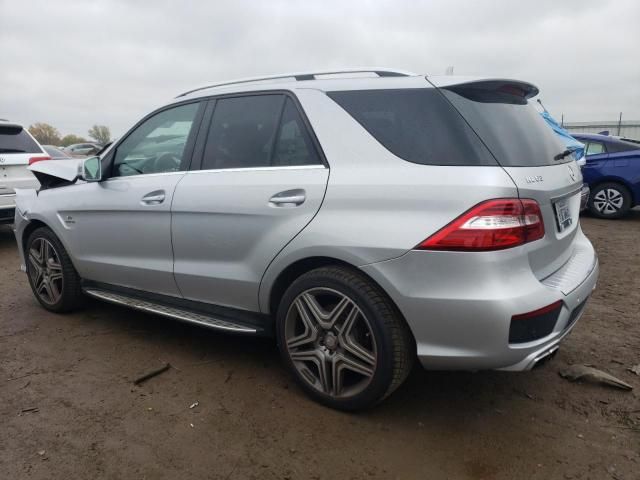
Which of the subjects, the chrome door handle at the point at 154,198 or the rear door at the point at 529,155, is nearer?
the rear door at the point at 529,155

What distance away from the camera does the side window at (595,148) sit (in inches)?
351

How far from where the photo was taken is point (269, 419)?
260 cm

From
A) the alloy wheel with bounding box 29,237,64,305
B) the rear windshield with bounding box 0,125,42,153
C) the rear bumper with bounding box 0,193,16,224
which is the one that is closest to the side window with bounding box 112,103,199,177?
the alloy wheel with bounding box 29,237,64,305

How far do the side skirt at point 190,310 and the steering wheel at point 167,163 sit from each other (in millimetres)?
841

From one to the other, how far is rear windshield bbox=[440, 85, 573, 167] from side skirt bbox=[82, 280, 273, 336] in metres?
1.51

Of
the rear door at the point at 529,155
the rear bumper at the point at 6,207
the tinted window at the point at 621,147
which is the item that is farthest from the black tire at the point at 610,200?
the rear bumper at the point at 6,207

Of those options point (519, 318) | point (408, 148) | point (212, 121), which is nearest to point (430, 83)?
point (408, 148)

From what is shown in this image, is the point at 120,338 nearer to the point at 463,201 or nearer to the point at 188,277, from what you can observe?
the point at 188,277

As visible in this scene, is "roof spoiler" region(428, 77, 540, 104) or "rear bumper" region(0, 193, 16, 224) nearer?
"roof spoiler" region(428, 77, 540, 104)

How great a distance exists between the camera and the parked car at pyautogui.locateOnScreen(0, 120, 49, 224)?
661 centimetres

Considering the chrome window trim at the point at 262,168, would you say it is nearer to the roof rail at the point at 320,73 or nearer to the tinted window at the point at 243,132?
the tinted window at the point at 243,132

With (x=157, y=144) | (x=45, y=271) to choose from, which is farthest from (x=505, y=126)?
(x=45, y=271)

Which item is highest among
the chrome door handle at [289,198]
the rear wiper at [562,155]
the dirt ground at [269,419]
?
A: the rear wiper at [562,155]

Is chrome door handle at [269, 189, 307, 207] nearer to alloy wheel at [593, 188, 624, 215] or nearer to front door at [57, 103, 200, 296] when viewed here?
front door at [57, 103, 200, 296]
